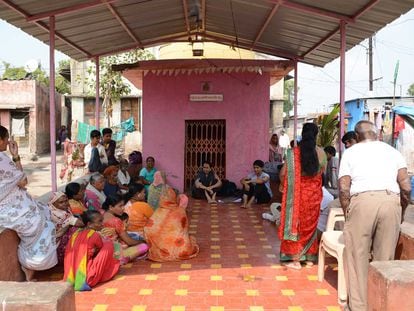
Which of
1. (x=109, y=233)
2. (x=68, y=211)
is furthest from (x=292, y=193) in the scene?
(x=68, y=211)

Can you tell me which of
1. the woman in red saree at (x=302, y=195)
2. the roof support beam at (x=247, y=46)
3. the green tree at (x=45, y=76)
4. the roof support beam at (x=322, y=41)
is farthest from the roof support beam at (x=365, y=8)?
the green tree at (x=45, y=76)

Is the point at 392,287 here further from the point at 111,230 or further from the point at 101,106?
the point at 101,106

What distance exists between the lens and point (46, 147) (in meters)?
24.1

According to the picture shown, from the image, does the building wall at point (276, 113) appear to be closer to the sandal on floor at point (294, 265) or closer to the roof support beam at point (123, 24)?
the roof support beam at point (123, 24)

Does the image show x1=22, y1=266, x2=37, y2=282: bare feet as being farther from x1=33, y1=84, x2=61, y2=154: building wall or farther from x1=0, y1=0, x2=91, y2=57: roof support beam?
x1=33, y1=84, x2=61, y2=154: building wall

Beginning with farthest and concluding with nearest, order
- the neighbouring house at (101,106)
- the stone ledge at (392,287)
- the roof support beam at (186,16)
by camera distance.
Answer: the neighbouring house at (101,106)
the roof support beam at (186,16)
the stone ledge at (392,287)

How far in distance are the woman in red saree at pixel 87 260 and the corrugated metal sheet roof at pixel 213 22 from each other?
2949 mm

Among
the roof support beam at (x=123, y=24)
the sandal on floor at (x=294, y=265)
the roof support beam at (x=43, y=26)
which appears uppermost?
the roof support beam at (x=123, y=24)

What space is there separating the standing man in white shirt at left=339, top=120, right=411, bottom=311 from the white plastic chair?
0.37 meters

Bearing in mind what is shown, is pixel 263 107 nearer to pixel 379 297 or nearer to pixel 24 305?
pixel 379 297

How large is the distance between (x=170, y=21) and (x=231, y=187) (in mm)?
3650

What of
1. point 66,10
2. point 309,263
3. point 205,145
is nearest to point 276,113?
point 205,145

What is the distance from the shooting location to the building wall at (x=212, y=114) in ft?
32.1

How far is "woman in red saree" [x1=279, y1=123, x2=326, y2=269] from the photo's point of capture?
15.5 ft
